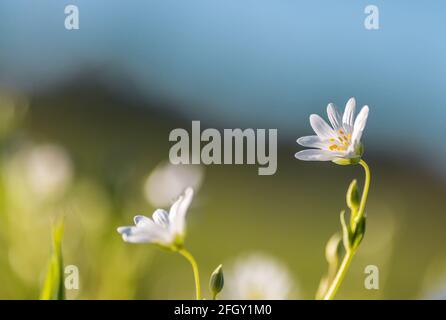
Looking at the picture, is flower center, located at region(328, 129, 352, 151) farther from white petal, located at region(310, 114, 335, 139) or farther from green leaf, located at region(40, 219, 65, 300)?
green leaf, located at region(40, 219, 65, 300)

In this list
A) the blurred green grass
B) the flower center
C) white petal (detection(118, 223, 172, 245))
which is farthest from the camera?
the blurred green grass

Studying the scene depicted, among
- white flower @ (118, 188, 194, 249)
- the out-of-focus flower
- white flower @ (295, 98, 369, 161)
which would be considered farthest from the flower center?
the out-of-focus flower

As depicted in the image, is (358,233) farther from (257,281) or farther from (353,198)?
(257,281)

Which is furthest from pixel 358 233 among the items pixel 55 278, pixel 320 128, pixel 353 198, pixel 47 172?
pixel 47 172

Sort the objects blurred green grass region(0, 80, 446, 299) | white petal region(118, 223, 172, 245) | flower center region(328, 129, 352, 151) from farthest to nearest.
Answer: blurred green grass region(0, 80, 446, 299) < flower center region(328, 129, 352, 151) < white petal region(118, 223, 172, 245)

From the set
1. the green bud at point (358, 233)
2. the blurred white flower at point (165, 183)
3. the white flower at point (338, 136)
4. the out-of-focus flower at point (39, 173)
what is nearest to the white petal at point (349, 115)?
the white flower at point (338, 136)

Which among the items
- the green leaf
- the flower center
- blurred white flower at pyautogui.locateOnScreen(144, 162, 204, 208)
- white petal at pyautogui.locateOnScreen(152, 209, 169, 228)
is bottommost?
the green leaf
